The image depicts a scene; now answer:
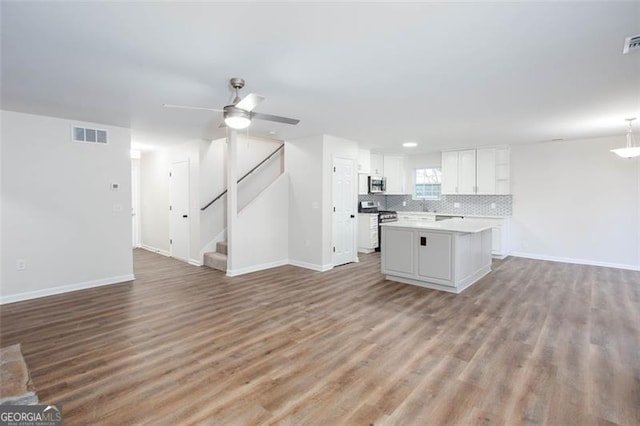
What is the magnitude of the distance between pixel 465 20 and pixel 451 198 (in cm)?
655

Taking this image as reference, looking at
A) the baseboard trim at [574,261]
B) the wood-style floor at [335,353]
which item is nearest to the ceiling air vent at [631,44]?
the wood-style floor at [335,353]

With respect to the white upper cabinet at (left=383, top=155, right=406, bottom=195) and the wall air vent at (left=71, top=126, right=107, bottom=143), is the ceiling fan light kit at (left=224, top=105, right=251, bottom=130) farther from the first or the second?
the white upper cabinet at (left=383, top=155, right=406, bottom=195)

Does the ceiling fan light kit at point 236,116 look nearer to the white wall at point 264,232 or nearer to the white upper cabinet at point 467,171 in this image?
the white wall at point 264,232

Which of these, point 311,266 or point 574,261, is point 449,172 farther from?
point 311,266

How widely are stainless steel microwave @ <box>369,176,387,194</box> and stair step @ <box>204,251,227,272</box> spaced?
12.9ft

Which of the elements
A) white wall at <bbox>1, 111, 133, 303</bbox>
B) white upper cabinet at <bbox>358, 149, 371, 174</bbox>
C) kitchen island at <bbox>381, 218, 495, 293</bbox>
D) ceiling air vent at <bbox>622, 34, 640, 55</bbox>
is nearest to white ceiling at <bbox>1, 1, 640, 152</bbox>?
ceiling air vent at <bbox>622, 34, 640, 55</bbox>

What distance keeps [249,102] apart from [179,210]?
481 cm

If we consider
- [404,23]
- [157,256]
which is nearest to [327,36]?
[404,23]

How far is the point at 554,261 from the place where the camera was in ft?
21.8

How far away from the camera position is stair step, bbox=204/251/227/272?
5.92m

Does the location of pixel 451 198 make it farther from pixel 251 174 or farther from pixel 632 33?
pixel 632 33

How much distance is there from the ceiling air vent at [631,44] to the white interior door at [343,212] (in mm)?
4244

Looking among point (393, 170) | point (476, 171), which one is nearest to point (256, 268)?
point (393, 170)

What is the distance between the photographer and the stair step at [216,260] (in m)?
5.92
